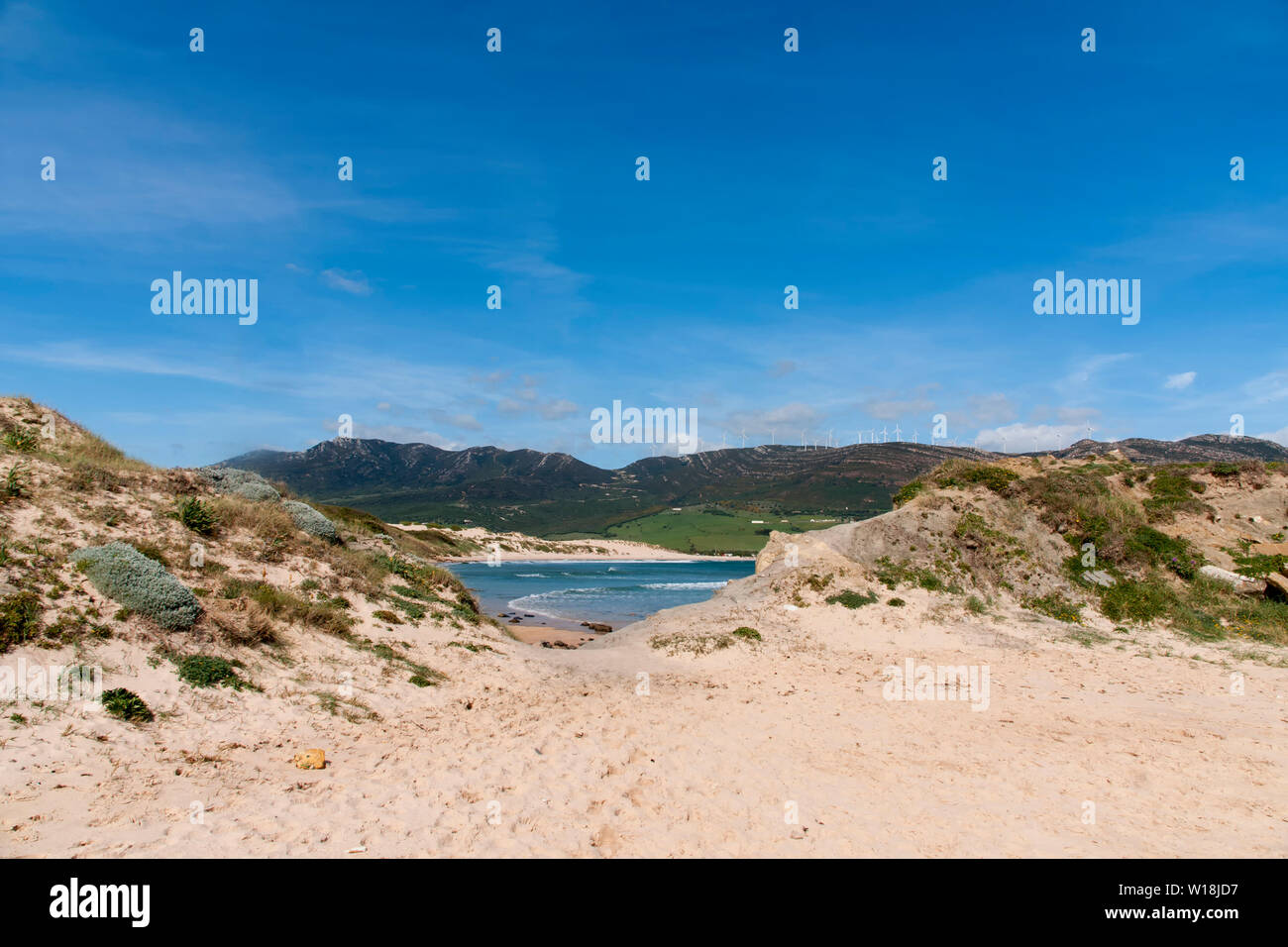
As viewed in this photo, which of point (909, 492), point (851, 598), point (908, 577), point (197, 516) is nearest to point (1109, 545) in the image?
point (909, 492)

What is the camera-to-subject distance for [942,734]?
11.7 metres

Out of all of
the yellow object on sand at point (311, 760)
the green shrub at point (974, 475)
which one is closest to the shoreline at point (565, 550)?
the green shrub at point (974, 475)

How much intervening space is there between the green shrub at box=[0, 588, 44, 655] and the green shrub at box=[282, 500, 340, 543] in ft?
33.9

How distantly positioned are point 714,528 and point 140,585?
155 meters

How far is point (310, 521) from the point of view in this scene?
2100 cm

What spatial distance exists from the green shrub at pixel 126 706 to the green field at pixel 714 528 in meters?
131

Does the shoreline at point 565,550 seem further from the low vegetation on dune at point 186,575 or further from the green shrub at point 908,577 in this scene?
the green shrub at point 908,577

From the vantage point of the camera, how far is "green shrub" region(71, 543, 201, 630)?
11.2 metres

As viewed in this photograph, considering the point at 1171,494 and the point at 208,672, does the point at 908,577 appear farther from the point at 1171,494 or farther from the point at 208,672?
the point at 208,672

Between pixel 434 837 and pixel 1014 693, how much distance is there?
14057 mm
